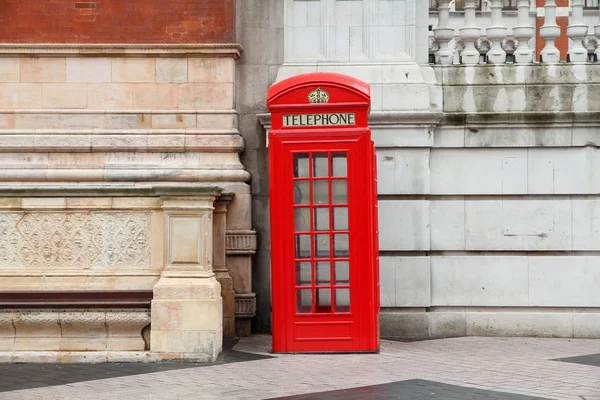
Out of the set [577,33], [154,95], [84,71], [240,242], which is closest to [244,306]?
[240,242]

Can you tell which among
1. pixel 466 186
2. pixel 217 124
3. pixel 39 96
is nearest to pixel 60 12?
pixel 39 96

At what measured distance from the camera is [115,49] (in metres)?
12.3

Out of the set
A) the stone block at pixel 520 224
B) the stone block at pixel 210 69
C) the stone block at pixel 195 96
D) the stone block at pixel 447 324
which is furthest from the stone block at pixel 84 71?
the stone block at pixel 447 324

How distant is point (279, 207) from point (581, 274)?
3535 millimetres

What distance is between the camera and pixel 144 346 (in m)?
10.8

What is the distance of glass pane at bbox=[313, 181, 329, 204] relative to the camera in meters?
11.0

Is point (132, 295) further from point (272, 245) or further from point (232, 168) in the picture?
point (232, 168)

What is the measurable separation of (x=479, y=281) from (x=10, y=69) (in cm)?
543

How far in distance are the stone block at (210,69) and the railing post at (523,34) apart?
10.1ft

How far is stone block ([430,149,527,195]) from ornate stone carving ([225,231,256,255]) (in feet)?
6.57

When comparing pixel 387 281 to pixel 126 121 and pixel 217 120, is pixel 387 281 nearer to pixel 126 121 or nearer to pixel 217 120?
pixel 217 120

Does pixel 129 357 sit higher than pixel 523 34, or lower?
lower

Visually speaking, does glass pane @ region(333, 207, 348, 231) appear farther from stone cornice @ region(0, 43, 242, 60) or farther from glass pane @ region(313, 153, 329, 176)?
stone cornice @ region(0, 43, 242, 60)

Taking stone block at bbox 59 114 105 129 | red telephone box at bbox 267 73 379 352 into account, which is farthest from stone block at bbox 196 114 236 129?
red telephone box at bbox 267 73 379 352
